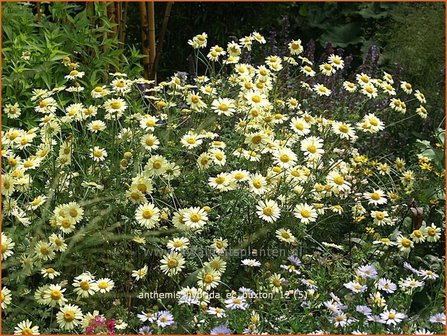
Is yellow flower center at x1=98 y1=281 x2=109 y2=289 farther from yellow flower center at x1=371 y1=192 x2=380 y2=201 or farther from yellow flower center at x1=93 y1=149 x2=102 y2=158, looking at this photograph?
yellow flower center at x1=371 y1=192 x2=380 y2=201

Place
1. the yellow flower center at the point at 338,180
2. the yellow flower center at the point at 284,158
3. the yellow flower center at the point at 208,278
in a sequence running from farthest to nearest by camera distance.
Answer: the yellow flower center at the point at 338,180 → the yellow flower center at the point at 284,158 → the yellow flower center at the point at 208,278

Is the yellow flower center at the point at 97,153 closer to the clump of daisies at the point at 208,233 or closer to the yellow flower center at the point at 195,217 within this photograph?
the clump of daisies at the point at 208,233

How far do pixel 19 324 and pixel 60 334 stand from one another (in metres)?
0.16

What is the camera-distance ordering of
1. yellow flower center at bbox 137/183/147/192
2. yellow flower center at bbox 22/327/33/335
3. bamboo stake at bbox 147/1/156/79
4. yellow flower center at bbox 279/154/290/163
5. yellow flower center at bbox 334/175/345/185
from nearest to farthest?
yellow flower center at bbox 22/327/33/335
yellow flower center at bbox 137/183/147/192
yellow flower center at bbox 279/154/290/163
yellow flower center at bbox 334/175/345/185
bamboo stake at bbox 147/1/156/79

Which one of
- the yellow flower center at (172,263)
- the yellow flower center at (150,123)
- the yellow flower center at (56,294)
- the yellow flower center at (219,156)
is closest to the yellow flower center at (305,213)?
the yellow flower center at (219,156)

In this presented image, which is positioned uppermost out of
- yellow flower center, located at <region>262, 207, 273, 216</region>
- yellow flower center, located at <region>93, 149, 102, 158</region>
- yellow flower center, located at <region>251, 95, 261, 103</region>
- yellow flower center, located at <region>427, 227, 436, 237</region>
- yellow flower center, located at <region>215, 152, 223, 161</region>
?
yellow flower center, located at <region>251, 95, 261, 103</region>

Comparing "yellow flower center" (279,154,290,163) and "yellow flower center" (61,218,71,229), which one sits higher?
"yellow flower center" (279,154,290,163)

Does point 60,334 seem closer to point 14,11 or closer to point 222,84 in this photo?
point 222,84

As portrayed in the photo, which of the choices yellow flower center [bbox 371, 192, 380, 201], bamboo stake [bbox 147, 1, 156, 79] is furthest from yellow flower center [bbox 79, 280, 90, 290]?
bamboo stake [bbox 147, 1, 156, 79]

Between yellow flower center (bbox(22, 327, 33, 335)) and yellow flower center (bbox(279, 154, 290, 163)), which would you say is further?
yellow flower center (bbox(279, 154, 290, 163))

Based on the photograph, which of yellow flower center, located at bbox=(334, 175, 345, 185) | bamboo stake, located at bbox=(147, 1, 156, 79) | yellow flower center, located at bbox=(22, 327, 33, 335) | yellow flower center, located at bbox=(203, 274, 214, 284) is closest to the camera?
yellow flower center, located at bbox=(22, 327, 33, 335)

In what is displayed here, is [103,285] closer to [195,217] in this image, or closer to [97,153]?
[195,217]

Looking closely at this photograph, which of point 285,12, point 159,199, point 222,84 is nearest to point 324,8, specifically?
point 285,12

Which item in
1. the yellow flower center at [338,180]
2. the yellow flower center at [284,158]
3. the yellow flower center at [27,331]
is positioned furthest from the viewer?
the yellow flower center at [338,180]
